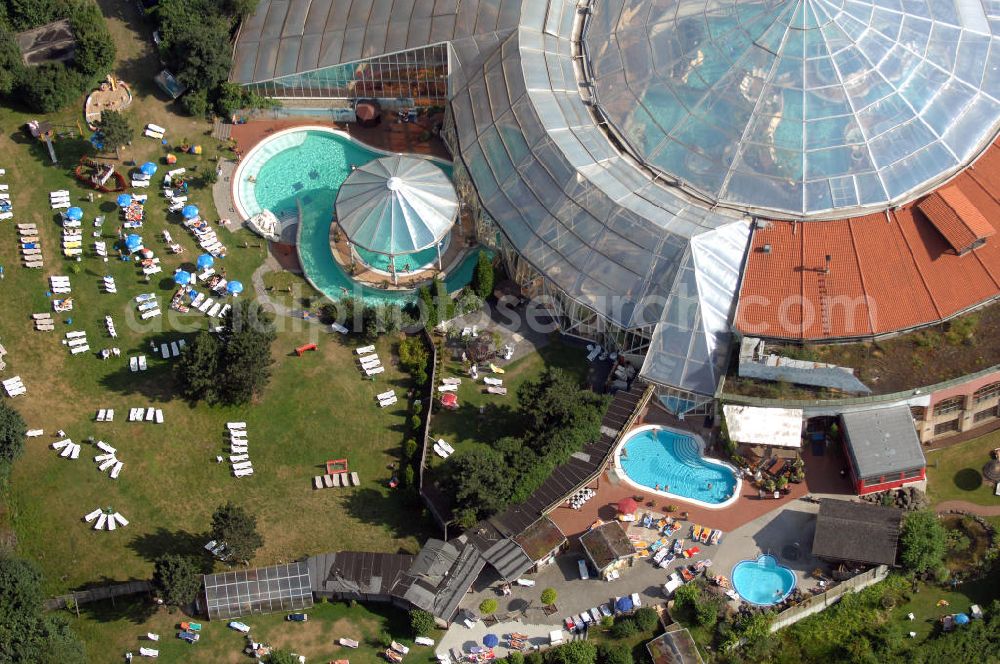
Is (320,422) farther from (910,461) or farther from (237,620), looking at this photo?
(910,461)

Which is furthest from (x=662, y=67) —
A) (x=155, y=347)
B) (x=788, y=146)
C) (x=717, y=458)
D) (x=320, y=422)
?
(x=155, y=347)

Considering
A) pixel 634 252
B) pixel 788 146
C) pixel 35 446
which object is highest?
pixel 788 146

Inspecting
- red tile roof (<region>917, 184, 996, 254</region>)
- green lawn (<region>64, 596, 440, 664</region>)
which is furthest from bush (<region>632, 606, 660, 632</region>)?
red tile roof (<region>917, 184, 996, 254</region>)

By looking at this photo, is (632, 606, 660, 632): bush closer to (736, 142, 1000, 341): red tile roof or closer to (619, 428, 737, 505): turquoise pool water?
(619, 428, 737, 505): turquoise pool water

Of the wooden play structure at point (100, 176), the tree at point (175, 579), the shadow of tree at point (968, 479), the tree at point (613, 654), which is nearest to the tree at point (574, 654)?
the tree at point (613, 654)

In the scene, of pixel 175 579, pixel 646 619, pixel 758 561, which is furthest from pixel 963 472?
pixel 175 579
